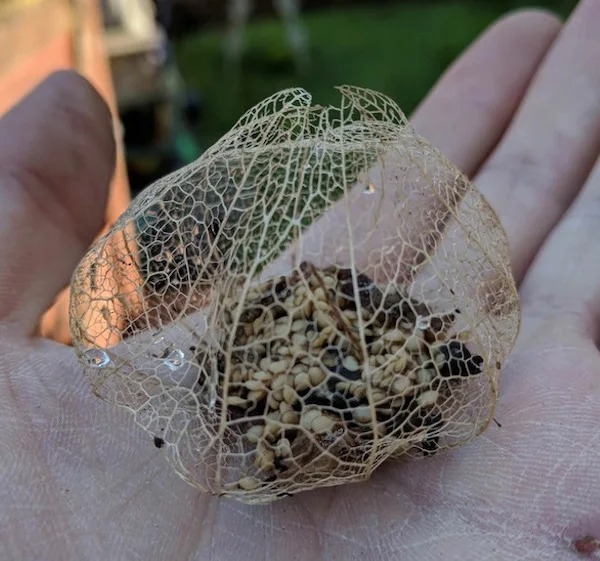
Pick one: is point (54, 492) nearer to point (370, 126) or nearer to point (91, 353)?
point (91, 353)

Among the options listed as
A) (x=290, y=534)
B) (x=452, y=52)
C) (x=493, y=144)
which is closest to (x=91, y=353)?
(x=290, y=534)

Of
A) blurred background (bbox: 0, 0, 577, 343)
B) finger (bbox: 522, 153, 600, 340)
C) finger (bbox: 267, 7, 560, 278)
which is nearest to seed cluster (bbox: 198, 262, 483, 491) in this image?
finger (bbox: 522, 153, 600, 340)

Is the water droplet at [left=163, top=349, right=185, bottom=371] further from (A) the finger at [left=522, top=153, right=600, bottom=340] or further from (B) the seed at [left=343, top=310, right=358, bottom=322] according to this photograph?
(A) the finger at [left=522, top=153, right=600, bottom=340]

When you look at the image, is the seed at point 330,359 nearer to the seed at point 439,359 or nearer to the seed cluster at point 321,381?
the seed cluster at point 321,381

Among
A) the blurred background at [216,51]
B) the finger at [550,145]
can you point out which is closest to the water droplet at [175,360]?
the finger at [550,145]

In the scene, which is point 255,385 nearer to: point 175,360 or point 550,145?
point 175,360
